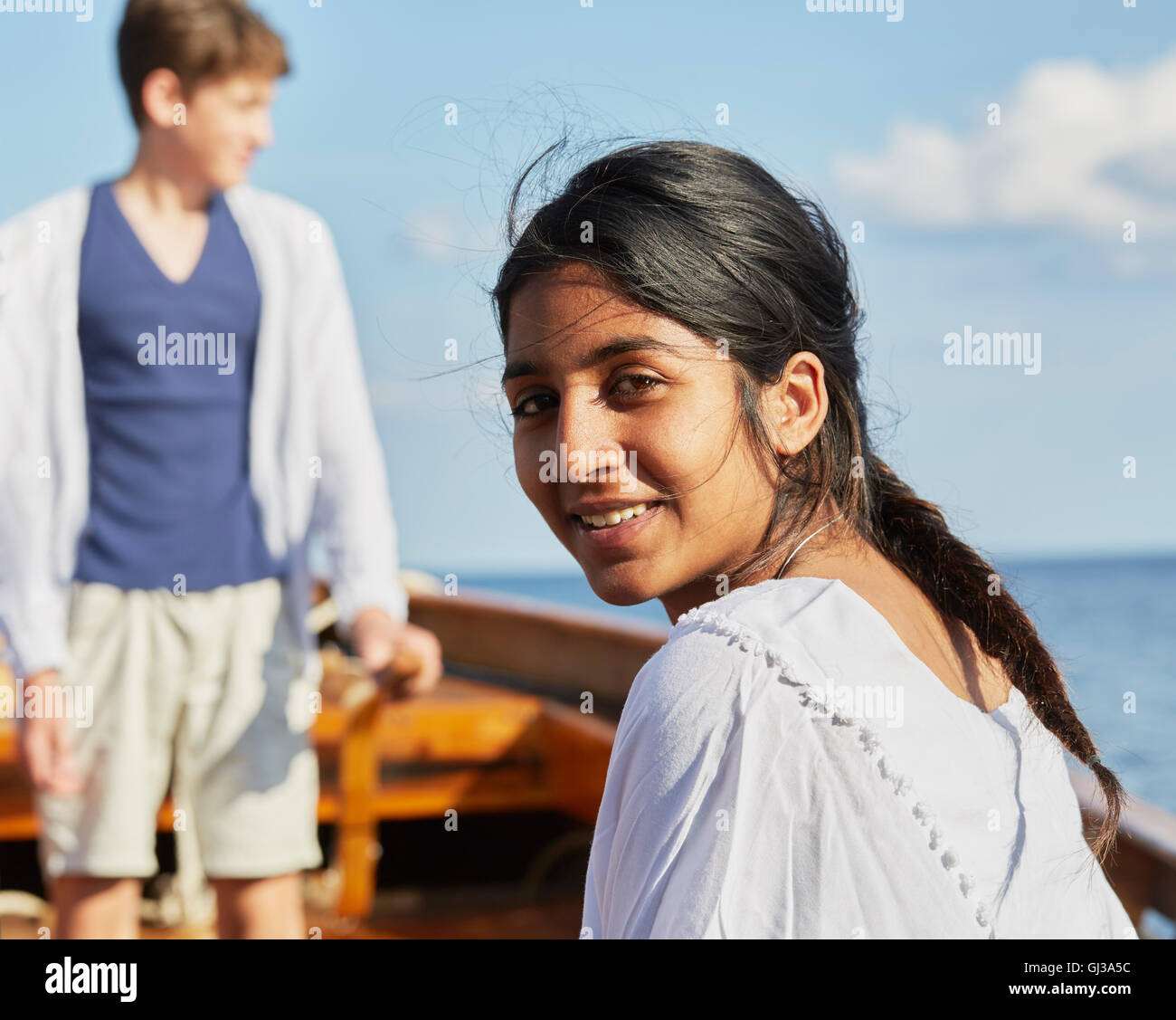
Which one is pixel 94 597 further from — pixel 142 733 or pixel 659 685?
pixel 659 685

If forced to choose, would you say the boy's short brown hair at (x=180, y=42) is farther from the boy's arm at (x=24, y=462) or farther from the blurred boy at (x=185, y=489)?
the boy's arm at (x=24, y=462)

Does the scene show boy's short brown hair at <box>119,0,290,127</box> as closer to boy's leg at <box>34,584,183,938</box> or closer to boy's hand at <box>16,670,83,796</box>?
boy's leg at <box>34,584,183,938</box>

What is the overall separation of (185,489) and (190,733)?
0.38 metres

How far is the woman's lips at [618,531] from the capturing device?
3.12 feet

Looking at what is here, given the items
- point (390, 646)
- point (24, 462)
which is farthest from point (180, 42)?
point (390, 646)

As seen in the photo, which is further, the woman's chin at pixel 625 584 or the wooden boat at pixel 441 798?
the wooden boat at pixel 441 798

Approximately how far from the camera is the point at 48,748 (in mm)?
1756

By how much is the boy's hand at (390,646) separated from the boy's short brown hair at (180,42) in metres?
0.86

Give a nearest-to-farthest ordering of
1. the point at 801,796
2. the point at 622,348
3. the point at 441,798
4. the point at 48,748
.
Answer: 1. the point at 801,796
2. the point at 622,348
3. the point at 48,748
4. the point at 441,798

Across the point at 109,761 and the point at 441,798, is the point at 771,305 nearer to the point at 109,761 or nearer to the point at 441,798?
the point at 109,761

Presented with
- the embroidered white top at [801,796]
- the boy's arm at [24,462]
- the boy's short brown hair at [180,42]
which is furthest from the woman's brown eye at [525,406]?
the boy's short brown hair at [180,42]

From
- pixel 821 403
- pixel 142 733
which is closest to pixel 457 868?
pixel 142 733

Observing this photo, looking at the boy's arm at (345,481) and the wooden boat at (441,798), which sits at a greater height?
the boy's arm at (345,481)

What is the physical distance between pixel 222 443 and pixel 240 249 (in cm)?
31
